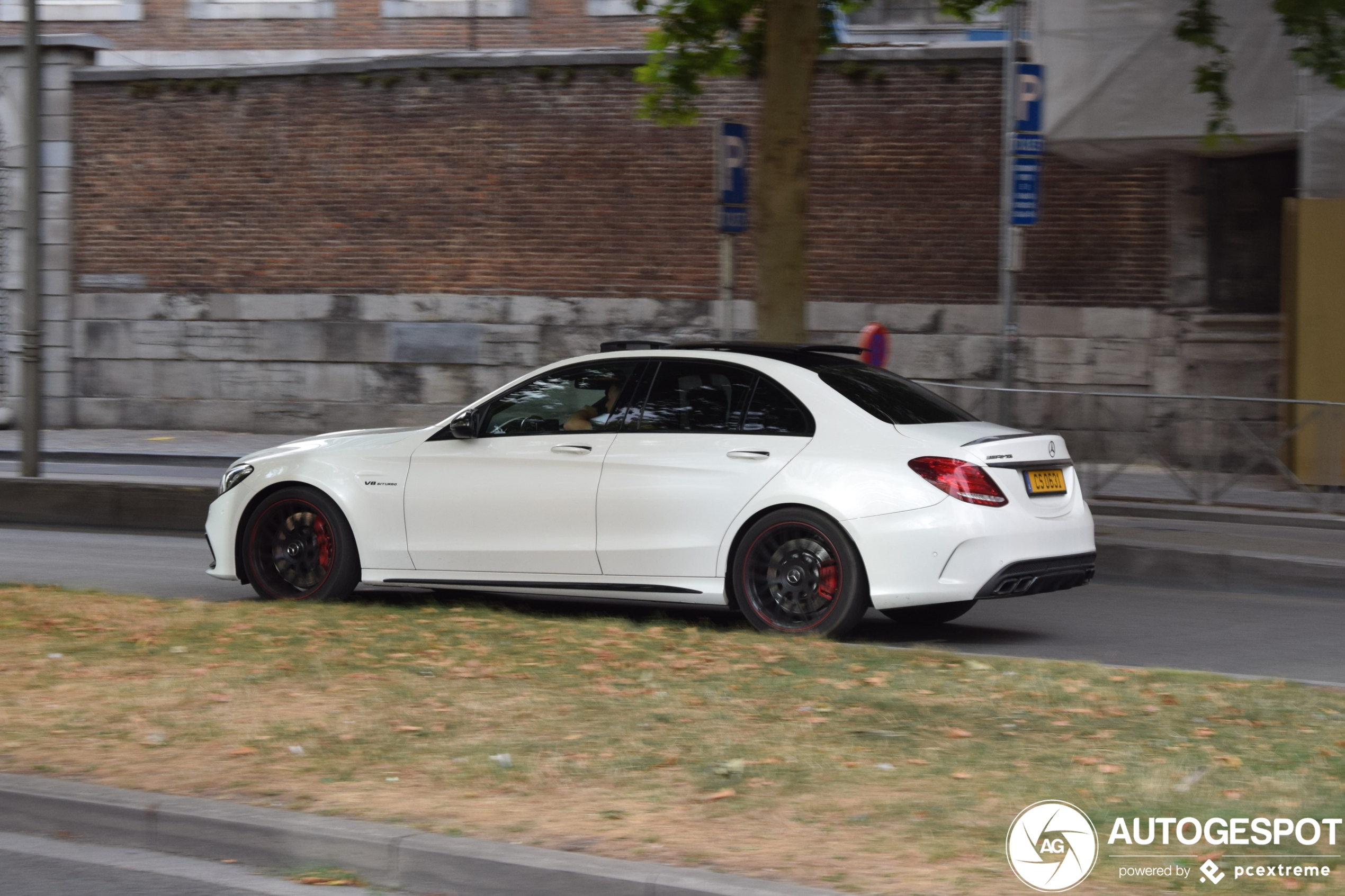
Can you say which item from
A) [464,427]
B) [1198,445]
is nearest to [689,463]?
[464,427]

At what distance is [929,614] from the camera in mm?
9156

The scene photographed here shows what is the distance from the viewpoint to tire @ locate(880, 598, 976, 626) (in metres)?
9.02

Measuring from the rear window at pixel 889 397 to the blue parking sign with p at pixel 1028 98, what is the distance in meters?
5.90

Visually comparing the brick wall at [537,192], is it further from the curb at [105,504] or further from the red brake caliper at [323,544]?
the red brake caliper at [323,544]

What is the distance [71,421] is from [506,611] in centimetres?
1719

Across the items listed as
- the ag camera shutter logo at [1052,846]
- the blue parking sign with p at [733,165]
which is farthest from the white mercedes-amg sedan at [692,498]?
the blue parking sign with p at [733,165]

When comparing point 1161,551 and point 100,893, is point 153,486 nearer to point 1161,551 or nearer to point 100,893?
point 1161,551

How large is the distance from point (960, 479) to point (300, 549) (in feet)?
12.7

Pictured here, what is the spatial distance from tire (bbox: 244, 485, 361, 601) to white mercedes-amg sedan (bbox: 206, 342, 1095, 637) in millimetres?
13

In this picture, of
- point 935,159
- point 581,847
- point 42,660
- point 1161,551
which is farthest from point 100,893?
point 935,159

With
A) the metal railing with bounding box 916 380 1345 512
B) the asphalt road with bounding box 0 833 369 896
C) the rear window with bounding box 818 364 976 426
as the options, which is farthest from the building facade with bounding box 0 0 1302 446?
the asphalt road with bounding box 0 833 369 896

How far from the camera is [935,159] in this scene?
20188 millimetres

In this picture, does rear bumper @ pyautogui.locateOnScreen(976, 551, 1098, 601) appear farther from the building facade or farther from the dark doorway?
the dark doorway

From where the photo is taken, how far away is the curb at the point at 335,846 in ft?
13.8
